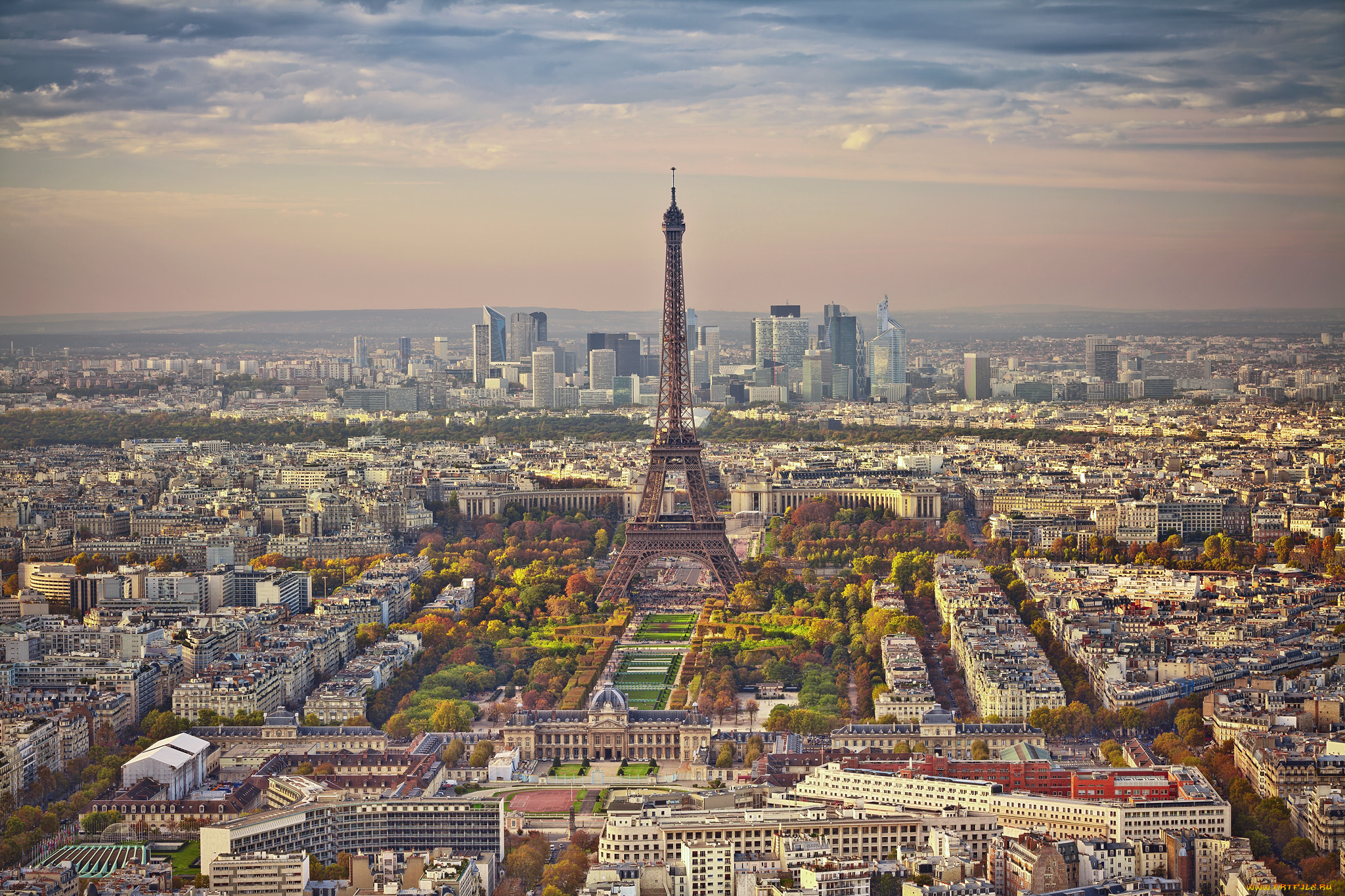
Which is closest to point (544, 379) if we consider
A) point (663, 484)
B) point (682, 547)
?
point (663, 484)

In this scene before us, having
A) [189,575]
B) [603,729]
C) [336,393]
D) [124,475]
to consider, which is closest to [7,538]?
[189,575]

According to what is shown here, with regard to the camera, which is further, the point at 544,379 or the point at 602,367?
the point at 602,367

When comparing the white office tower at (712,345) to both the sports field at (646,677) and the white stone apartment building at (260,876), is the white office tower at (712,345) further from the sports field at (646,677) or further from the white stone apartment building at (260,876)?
the white stone apartment building at (260,876)

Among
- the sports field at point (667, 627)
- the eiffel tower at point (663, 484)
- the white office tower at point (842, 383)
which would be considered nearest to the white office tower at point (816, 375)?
the white office tower at point (842, 383)

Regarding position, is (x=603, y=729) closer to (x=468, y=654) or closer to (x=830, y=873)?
(x=468, y=654)

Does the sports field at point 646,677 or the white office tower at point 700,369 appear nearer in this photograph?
the sports field at point 646,677

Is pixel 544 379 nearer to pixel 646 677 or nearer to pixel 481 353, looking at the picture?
pixel 481 353
